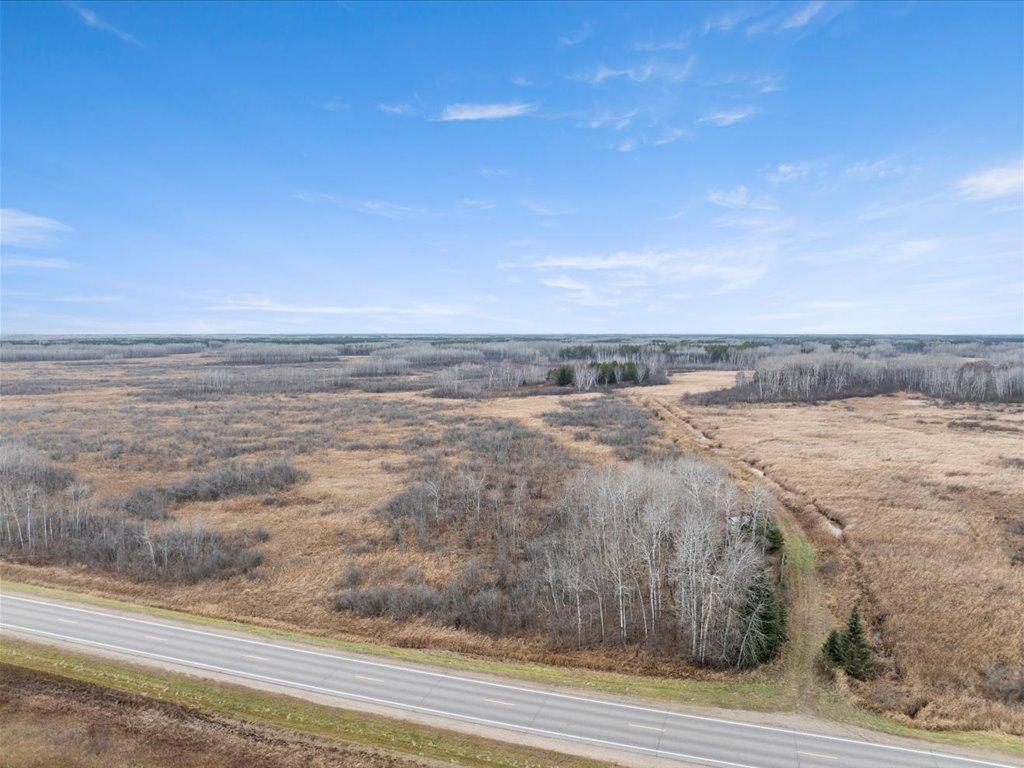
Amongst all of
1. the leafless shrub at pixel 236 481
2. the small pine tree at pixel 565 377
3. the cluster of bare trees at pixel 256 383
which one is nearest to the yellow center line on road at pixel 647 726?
the leafless shrub at pixel 236 481

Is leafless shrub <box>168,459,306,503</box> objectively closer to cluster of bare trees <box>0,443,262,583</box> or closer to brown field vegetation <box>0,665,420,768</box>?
cluster of bare trees <box>0,443,262,583</box>

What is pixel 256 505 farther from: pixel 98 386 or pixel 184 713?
pixel 98 386

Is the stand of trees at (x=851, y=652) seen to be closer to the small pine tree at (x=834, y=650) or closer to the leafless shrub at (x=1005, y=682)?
the small pine tree at (x=834, y=650)

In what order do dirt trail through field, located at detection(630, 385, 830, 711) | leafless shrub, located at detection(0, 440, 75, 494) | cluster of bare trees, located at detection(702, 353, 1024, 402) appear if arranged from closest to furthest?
dirt trail through field, located at detection(630, 385, 830, 711)
leafless shrub, located at detection(0, 440, 75, 494)
cluster of bare trees, located at detection(702, 353, 1024, 402)

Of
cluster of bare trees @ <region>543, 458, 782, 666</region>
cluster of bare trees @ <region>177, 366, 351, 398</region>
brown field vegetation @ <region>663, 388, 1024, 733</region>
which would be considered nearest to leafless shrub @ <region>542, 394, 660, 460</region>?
brown field vegetation @ <region>663, 388, 1024, 733</region>

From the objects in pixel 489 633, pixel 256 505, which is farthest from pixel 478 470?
pixel 489 633

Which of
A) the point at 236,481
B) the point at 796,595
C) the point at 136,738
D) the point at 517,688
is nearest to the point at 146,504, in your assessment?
the point at 236,481
